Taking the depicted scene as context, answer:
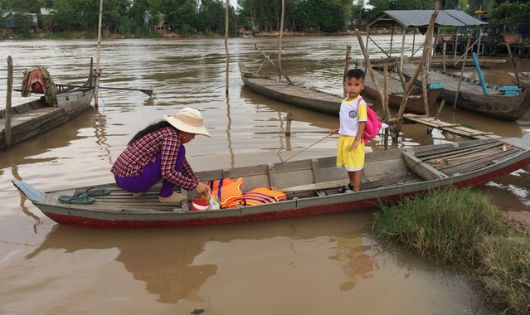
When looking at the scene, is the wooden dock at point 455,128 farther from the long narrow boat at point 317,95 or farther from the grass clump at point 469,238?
the grass clump at point 469,238

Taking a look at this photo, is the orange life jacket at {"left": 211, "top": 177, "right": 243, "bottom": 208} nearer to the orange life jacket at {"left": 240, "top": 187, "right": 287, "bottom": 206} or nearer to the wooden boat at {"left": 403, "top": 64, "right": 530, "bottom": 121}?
the orange life jacket at {"left": 240, "top": 187, "right": 287, "bottom": 206}

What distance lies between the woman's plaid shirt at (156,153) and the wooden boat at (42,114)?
4615 millimetres

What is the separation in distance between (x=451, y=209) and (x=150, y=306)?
2.81 meters

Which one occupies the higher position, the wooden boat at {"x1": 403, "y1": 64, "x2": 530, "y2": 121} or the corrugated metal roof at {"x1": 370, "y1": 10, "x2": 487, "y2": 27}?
the corrugated metal roof at {"x1": 370, "y1": 10, "x2": 487, "y2": 27}

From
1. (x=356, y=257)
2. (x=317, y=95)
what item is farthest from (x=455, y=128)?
(x=317, y=95)

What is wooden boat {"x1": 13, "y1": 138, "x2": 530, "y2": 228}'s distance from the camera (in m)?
4.18

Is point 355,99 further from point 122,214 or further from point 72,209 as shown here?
point 72,209

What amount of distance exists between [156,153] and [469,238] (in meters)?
2.99

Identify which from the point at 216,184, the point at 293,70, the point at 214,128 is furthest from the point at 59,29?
the point at 216,184

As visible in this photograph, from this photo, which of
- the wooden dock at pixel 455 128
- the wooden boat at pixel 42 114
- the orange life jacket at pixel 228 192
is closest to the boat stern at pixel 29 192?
the orange life jacket at pixel 228 192

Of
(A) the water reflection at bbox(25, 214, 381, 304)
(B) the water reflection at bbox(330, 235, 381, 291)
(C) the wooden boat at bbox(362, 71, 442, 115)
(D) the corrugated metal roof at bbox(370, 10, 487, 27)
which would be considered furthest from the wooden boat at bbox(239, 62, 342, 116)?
(B) the water reflection at bbox(330, 235, 381, 291)

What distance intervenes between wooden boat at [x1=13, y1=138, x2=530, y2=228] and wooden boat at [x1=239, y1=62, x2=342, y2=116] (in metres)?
4.41

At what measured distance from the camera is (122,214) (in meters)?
4.11

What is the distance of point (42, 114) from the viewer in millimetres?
8703
